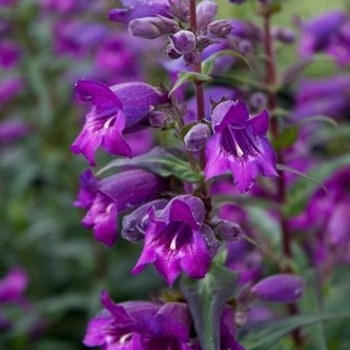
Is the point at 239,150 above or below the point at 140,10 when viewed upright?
below

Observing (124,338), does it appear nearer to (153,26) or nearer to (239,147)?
(239,147)

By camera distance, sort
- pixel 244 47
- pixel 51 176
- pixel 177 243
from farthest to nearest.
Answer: pixel 51 176 < pixel 244 47 < pixel 177 243

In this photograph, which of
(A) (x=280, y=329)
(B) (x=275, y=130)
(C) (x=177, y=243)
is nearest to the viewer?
(C) (x=177, y=243)

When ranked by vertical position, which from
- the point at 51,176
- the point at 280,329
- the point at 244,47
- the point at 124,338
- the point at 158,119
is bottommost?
the point at 51,176

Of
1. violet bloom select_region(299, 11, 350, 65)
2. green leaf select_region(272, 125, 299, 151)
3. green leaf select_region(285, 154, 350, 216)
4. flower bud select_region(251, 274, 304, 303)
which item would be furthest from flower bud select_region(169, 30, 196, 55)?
violet bloom select_region(299, 11, 350, 65)

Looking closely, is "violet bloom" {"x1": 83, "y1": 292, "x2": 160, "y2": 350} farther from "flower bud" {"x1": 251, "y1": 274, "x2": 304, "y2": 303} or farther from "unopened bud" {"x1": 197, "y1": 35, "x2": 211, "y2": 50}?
"unopened bud" {"x1": 197, "y1": 35, "x2": 211, "y2": 50}

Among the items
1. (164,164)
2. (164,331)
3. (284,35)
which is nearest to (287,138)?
(284,35)
